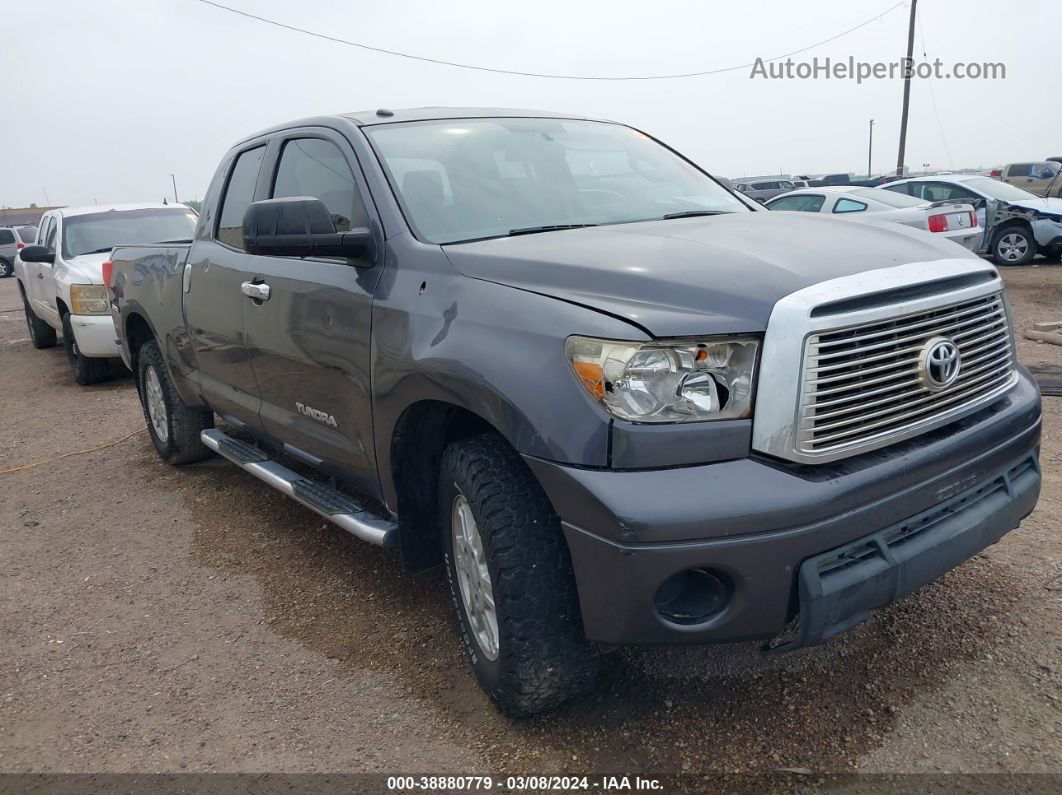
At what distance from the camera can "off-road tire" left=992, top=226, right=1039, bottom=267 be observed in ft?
43.9

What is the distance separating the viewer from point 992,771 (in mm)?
2346

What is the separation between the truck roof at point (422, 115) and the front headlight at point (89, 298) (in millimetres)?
5253

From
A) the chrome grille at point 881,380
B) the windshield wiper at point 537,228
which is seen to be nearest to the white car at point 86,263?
the windshield wiper at point 537,228

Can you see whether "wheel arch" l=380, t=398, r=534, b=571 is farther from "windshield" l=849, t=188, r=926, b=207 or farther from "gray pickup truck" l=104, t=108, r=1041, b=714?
"windshield" l=849, t=188, r=926, b=207

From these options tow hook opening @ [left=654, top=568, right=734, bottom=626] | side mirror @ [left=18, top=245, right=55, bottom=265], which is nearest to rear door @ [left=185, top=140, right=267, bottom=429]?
tow hook opening @ [left=654, top=568, right=734, bottom=626]

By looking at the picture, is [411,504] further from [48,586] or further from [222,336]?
[48,586]

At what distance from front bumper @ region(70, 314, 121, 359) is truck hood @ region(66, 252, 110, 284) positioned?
347mm

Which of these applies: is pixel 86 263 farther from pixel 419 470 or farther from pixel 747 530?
pixel 747 530

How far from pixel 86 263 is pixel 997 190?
1281 centimetres

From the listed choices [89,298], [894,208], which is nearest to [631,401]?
[89,298]

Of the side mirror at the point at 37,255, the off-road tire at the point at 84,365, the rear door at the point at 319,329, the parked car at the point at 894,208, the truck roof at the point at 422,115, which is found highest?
the truck roof at the point at 422,115

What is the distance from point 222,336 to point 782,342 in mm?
2963

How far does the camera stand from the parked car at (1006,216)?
13.2 meters

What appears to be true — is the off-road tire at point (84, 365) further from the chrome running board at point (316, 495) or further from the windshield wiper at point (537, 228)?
the windshield wiper at point (537, 228)
